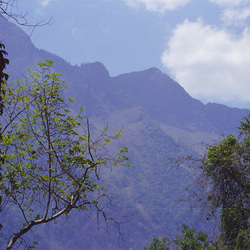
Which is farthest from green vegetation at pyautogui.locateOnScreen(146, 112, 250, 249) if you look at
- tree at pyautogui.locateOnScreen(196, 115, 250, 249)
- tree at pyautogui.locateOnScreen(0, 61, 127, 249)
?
tree at pyautogui.locateOnScreen(0, 61, 127, 249)

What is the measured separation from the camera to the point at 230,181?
13.5 meters

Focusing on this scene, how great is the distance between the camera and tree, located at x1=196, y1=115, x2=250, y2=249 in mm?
13227

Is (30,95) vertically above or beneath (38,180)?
above

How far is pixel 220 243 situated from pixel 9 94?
8.18m

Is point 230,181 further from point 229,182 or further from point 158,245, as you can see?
point 158,245

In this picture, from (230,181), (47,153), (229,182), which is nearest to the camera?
(47,153)

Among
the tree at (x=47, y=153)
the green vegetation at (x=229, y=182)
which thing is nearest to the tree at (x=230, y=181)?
the green vegetation at (x=229, y=182)

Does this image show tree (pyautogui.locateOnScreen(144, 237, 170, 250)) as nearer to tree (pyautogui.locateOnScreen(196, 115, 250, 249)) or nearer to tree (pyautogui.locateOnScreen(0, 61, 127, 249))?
tree (pyautogui.locateOnScreen(196, 115, 250, 249))

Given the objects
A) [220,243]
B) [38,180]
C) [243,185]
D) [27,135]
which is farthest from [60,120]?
[243,185]

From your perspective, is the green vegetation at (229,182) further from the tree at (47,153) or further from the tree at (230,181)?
the tree at (47,153)

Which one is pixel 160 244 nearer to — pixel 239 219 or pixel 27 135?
pixel 239 219

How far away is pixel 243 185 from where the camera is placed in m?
13.3

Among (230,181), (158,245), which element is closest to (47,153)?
(230,181)

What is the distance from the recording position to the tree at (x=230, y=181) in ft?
43.4
